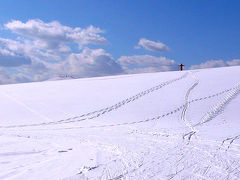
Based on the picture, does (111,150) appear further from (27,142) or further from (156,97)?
(156,97)

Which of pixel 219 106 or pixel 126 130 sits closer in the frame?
pixel 126 130

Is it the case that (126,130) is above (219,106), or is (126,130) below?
below

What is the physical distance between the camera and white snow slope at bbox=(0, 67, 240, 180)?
5.55 meters

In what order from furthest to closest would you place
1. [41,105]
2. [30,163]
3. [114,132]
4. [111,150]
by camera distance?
1. [41,105]
2. [114,132]
3. [111,150]
4. [30,163]

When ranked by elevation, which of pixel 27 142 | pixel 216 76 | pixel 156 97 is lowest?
pixel 27 142

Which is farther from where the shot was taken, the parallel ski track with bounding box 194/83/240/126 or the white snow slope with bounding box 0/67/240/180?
the parallel ski track with bounding box 194/83/240/126

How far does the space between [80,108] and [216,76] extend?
38.7ft

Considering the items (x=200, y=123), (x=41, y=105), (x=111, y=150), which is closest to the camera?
(x=111, y=150)

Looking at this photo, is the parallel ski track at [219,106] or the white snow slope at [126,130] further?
the parallel ski track at [219,106]

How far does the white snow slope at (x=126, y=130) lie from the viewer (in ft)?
18.2

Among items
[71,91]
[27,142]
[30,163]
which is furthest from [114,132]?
[71,91]

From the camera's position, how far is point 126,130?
38.7 ft

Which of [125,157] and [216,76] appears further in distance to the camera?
[216,76]

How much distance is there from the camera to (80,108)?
682 inches
